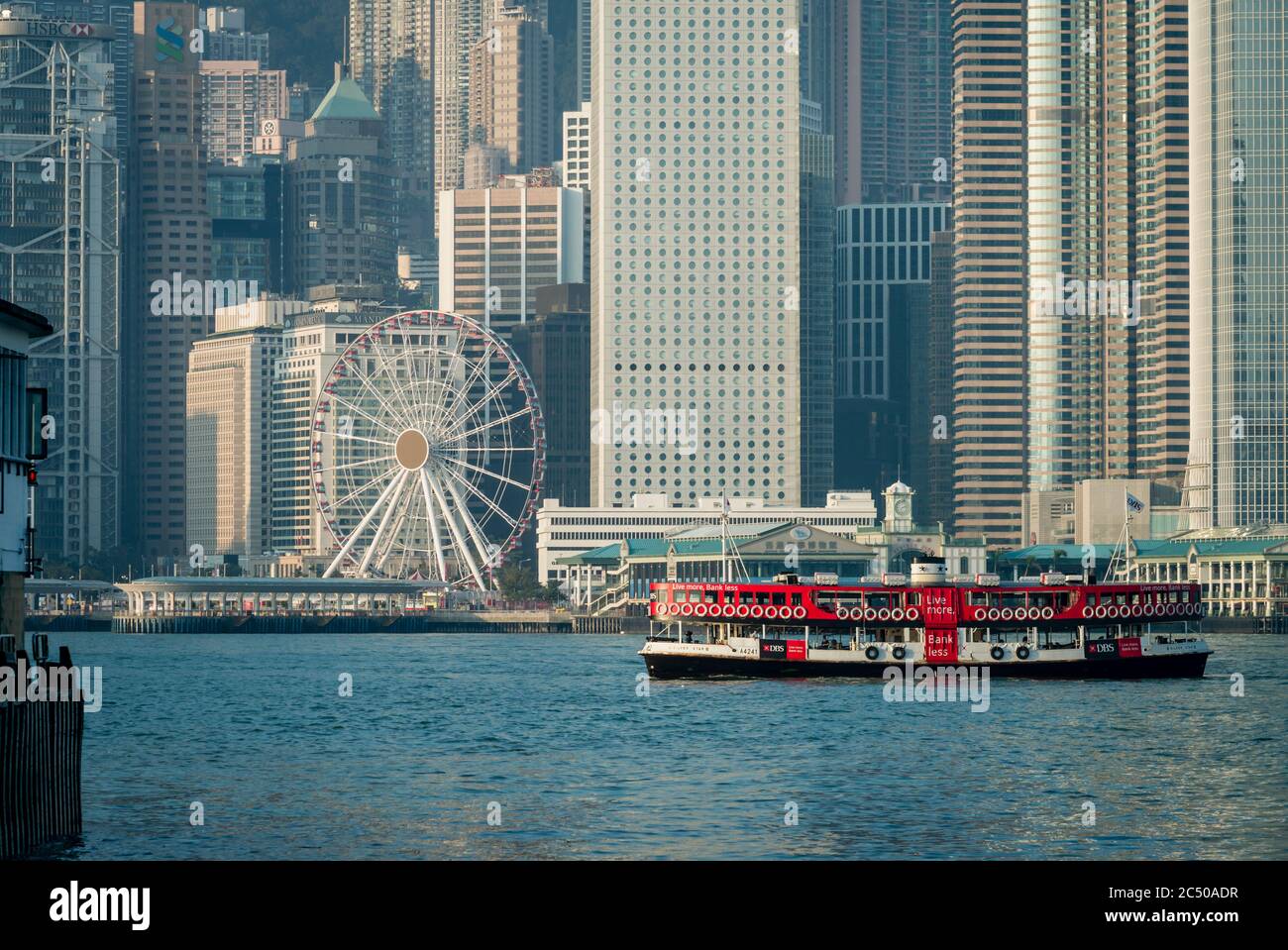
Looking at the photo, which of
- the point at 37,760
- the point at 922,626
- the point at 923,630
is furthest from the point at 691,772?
the point at 923,630

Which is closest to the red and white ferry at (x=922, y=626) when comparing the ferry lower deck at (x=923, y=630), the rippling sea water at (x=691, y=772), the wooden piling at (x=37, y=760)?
the ferry lower deck at (x=923, y=630)

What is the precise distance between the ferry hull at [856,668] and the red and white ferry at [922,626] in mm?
60

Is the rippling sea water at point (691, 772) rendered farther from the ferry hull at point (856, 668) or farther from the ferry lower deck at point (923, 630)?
the ferry lower deck at point (923, 630)

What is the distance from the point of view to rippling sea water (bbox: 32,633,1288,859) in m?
66.9

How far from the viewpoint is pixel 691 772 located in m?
88.6

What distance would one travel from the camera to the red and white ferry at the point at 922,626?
140 meters

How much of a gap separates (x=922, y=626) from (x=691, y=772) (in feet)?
176

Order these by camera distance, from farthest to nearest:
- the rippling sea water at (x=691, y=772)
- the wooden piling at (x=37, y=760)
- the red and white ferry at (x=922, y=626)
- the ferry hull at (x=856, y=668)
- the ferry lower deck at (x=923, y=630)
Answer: the ferry hull at (x=856, y=668), the red and white ferry at (x=922, y=626), the ferry lower deck at (x=923, y=630), the rippling sea water at (x=691, y=772), the wooden piling at (x=37, y=760)

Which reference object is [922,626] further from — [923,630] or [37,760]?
[37,760]
